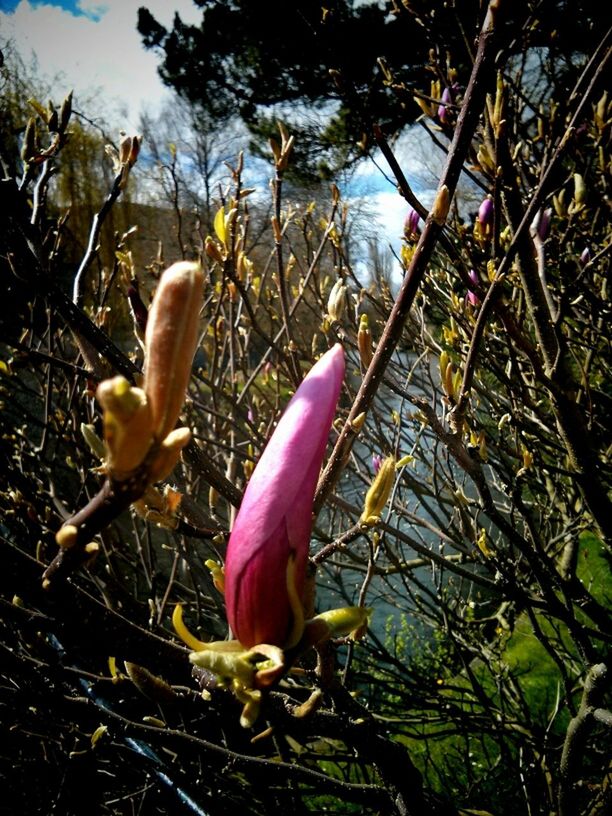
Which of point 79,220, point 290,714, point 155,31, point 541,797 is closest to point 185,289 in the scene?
point 290,714

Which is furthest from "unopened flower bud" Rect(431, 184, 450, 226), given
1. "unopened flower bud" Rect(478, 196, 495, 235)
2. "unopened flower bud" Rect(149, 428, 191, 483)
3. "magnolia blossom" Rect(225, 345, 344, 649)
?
"unopened flower bud" Rect(478, 196, 495, 235)

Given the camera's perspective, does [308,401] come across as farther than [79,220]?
No

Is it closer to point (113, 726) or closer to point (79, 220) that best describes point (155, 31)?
point (79, 220)

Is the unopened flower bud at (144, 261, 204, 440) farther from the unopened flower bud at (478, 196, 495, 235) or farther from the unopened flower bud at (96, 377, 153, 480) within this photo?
the unopened flower bud at (478, 196, 495, 235)

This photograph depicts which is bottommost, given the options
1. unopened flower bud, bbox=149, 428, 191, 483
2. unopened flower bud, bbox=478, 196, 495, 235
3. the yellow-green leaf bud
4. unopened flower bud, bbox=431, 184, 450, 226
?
the yellow-green leaf bud

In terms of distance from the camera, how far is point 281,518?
42cm

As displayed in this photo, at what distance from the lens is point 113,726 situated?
83 centimetres

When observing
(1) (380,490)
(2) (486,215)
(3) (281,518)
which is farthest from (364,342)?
(2) (486,215)

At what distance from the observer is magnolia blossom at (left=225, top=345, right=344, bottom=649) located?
42 centimetres

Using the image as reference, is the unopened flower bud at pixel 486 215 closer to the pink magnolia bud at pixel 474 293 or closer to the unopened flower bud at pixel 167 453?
the pink magnolia bud at pixel 474 293

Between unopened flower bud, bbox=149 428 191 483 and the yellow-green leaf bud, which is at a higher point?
unopened flower bud, bbox=149 428 191 483

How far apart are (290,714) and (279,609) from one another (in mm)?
207

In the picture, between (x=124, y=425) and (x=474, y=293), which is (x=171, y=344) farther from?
(x=474, y=293)

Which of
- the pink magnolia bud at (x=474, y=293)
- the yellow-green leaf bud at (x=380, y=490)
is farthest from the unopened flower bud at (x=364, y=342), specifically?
the pink magnolia bud at (x=474, y=293)
